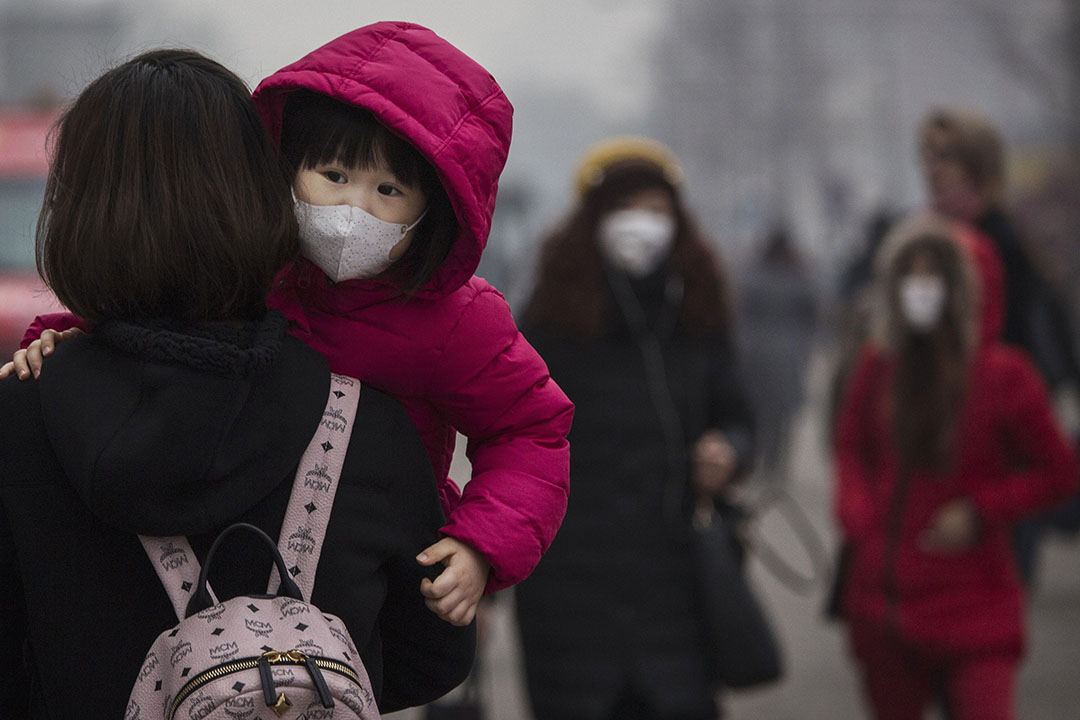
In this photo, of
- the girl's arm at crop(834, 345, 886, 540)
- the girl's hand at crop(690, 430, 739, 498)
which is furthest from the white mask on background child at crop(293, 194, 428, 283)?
the girl's arm at crop(834, 345, 886, 540)

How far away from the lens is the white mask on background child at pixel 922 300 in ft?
16.4

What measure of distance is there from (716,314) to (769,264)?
8.74 metres

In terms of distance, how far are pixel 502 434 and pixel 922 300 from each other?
3.17m

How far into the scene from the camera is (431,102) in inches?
76.6

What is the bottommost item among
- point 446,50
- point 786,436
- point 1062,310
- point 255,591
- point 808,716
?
point 786,436

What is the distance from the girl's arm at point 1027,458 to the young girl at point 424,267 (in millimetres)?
2831

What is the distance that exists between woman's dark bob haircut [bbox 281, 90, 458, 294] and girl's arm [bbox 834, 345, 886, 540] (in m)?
3.01

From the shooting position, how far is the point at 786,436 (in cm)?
1323

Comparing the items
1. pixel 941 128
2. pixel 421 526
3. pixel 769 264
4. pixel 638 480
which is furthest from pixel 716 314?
pixel 769 264

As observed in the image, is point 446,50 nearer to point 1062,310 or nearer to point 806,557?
point 1062,310

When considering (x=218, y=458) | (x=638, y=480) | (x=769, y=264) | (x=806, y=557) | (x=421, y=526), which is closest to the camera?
(x=218, y=458)

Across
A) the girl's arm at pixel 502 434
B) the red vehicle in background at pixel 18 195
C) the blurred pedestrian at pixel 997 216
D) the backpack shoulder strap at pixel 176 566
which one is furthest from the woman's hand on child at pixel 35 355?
the red vehicle in background at pixel 18 195

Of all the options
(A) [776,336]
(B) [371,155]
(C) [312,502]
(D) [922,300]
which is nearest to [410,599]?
(C) [312,502]

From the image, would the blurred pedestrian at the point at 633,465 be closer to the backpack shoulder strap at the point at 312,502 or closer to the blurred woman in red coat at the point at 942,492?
the blurred woman in red coat at the point at 942,492
